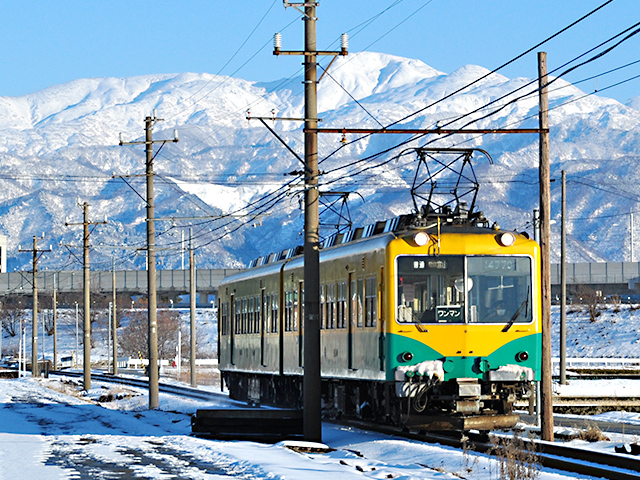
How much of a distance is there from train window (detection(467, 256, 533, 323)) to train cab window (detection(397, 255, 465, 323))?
25 centimetres

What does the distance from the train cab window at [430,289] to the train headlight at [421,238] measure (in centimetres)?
25

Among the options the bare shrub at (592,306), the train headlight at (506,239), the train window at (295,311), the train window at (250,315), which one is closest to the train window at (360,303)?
the train headlight at (506,239)

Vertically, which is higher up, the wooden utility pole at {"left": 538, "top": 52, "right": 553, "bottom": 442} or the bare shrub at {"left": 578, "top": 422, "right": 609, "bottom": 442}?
the wooden utility pole at {"left": 538, "top": 52, "right": 553, "bottom": 442}

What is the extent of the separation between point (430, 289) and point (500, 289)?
1.27 metres

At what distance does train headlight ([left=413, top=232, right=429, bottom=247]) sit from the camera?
19.9 m

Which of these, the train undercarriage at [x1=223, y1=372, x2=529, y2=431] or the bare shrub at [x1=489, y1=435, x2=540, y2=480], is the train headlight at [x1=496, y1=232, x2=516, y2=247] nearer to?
the train undercarriage at [x1=223, y1=372, x2=529, y2=431]

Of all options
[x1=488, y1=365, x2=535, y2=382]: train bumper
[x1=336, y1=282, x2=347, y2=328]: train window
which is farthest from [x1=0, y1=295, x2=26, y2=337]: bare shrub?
[x1=488, y1=365, x2=535, y2=382]: train bumper

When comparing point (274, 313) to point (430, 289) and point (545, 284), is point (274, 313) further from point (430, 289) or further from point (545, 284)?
point (545, 284)

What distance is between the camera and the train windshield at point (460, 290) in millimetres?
19953

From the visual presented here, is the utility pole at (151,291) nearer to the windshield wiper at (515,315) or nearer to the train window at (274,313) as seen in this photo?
the train window at (274,313)

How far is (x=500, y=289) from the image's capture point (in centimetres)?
2020

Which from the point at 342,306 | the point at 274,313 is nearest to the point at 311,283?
the point at 342,306

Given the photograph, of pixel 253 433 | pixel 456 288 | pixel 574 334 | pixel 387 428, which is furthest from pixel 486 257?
pixel 574 334

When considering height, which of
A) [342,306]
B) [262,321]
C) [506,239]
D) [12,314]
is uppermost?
[506,239]
